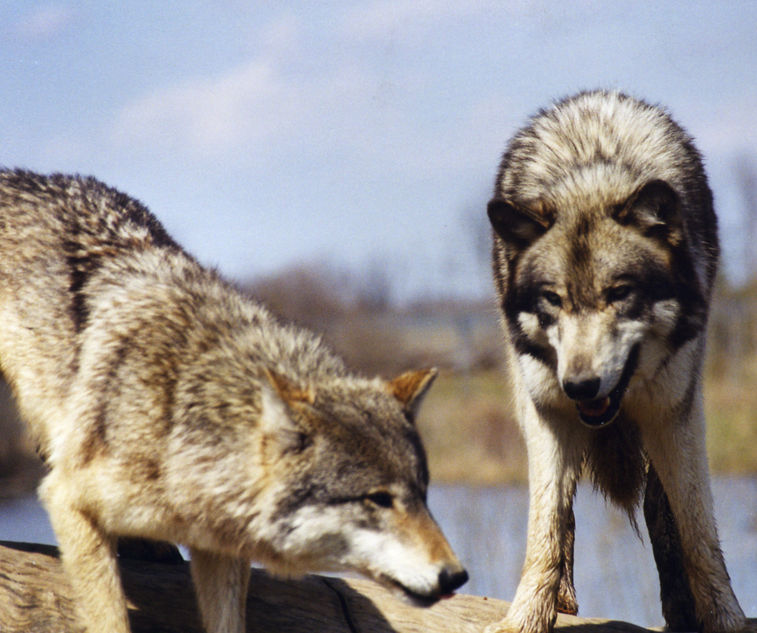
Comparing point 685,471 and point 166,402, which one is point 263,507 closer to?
point 166,402

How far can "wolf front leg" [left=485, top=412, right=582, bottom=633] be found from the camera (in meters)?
5.02

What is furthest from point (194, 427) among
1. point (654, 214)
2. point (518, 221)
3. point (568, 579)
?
point (568, 579)

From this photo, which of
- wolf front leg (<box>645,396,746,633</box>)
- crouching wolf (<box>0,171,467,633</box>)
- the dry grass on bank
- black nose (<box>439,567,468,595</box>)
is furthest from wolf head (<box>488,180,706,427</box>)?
the dry grass on bank

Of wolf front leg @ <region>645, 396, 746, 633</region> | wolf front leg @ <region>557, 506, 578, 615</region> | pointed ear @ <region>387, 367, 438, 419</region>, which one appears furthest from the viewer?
wolf front leg @ <region>557, 506, 578, 615</region>

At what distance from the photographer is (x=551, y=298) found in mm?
4664

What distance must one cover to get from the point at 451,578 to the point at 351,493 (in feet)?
1.65

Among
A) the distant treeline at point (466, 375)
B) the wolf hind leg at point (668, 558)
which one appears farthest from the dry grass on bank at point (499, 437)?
the wolf hind leg at point (668, 558)

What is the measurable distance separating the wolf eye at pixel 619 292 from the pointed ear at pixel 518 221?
0.55 m

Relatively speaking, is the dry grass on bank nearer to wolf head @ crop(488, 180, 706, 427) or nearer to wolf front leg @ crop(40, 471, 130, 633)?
wolf head @ crop(488, 180, 706, 427)

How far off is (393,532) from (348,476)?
0.91 feet

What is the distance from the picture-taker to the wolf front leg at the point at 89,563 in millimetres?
4203

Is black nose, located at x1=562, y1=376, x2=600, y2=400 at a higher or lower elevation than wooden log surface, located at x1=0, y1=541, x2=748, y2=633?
higher

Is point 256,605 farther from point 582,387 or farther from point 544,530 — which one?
point 582,387

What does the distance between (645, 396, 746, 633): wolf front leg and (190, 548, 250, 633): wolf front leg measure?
2317 millimetres
